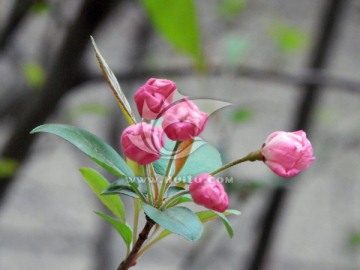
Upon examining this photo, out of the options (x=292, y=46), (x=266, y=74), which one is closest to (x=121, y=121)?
(x=292, y=46)

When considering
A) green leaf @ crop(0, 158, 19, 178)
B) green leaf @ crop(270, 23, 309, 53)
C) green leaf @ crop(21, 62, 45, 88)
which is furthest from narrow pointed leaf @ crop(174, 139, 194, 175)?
green leaf @ crop(270, 23, 309, 53)

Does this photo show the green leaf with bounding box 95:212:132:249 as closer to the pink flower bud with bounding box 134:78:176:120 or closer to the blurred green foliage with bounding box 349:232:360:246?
the pink flower bud with bounding box 134:78:176:120

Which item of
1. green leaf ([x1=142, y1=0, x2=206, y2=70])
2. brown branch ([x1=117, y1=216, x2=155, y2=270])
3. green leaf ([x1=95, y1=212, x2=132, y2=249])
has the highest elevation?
brown branch ([x1=117, y1=216, x2=155, y2=270])

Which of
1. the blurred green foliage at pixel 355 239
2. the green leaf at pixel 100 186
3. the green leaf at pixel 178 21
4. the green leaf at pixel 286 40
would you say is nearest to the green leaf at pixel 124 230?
the green leaf at pixel 100 186

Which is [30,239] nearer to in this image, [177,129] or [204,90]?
[204,90]

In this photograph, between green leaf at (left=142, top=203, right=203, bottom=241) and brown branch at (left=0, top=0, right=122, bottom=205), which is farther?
brown branch at (left=0, top=0, right=122, bottom=205)

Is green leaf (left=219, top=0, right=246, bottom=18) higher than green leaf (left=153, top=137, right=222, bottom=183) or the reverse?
the reverse
